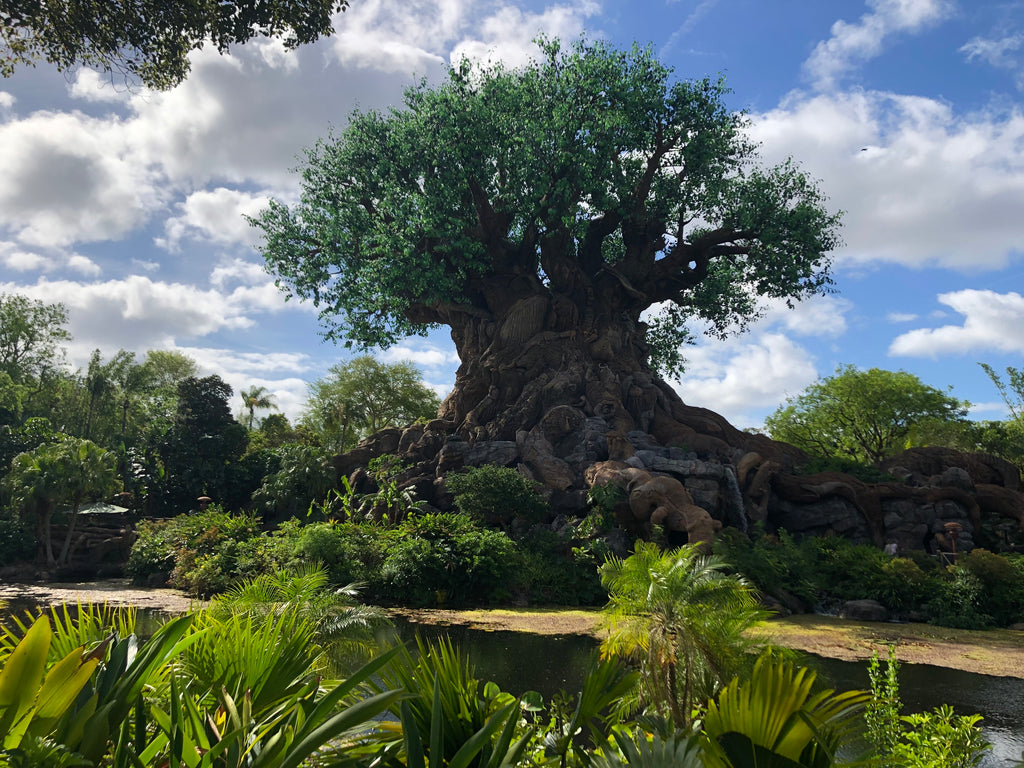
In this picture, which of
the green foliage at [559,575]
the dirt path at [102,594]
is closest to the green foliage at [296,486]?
the dirt path at [102,594]

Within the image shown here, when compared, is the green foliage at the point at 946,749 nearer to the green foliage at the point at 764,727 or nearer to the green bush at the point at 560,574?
the green foliage at the point at 764,727

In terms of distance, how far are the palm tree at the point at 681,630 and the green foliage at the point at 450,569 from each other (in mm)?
9400

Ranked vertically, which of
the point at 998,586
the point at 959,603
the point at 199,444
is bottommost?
the point at 959,603

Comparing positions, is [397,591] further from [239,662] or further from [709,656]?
[239,662]

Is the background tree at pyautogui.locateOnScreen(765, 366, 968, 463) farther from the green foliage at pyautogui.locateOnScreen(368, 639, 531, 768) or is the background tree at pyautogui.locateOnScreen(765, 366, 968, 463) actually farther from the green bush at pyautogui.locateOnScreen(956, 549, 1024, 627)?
the green foliage at pyautogui.locateOnScreen(368, 639, 531, 768)

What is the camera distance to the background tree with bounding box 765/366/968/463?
37.5 m

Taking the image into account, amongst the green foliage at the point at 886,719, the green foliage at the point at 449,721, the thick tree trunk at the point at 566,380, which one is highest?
the thick tree trunk at the point at 566,380

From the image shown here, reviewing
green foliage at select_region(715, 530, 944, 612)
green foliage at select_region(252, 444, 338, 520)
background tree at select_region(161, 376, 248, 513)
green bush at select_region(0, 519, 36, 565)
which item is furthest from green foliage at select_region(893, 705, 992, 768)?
background tree at select_region(161, 376, 248, 513)

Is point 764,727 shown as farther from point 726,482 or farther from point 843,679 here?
point 726,482

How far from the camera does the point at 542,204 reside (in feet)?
82.0

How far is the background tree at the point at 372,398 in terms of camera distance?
47688mm

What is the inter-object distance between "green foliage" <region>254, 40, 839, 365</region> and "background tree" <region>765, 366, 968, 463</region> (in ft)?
46.0

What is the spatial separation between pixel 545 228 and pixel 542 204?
2.20 metres

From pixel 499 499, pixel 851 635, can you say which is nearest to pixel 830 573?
pixel 851 635
